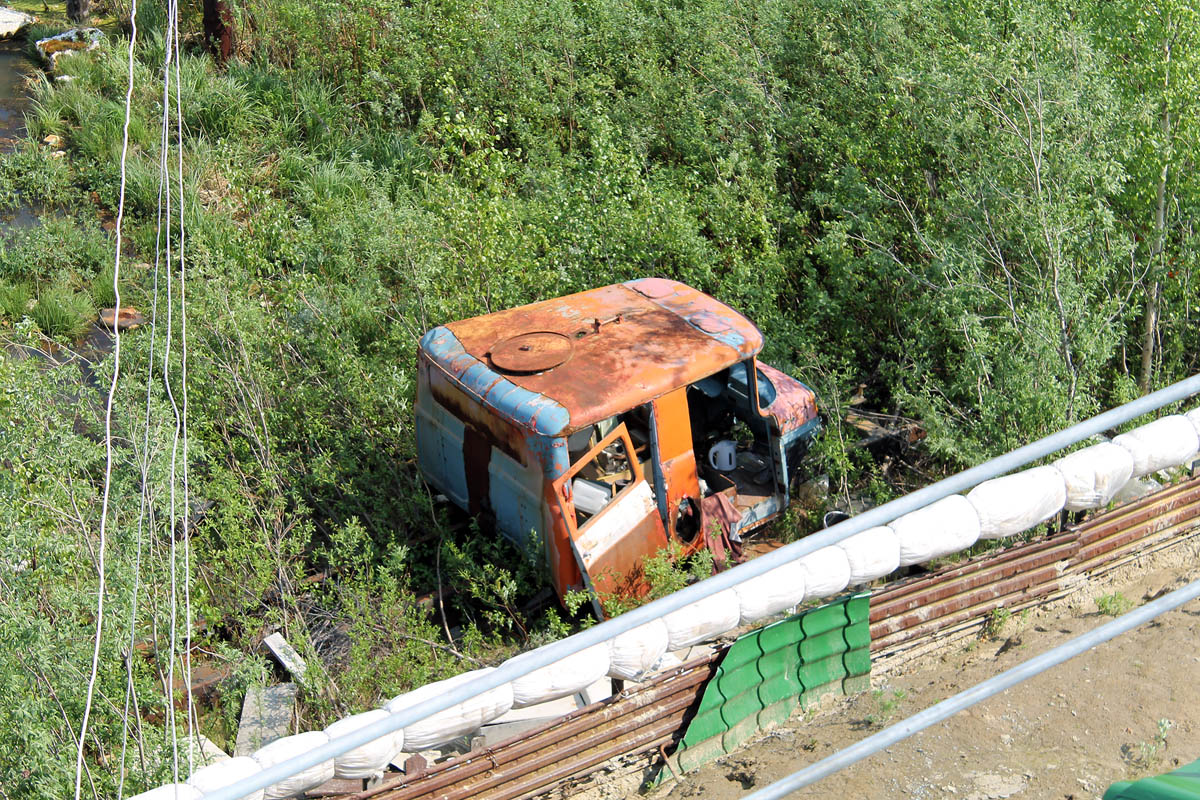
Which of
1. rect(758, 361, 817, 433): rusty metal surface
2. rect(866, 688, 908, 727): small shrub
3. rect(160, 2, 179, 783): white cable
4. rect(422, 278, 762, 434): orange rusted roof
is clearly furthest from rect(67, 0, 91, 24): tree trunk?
rect(866, 688, 908, 727): small shrub

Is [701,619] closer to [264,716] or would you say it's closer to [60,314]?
[264,716]

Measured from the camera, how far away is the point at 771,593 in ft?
17.4

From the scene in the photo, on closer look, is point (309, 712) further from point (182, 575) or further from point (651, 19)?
point (651, 19)

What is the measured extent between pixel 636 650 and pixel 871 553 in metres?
1.36

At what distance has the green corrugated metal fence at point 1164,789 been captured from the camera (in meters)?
2.78

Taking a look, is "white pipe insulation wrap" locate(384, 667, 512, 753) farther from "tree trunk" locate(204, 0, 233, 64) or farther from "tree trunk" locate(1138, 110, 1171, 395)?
"tree trunk" locate(204, 0, 233, 64)

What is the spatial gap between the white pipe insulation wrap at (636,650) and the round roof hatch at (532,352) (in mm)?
1859

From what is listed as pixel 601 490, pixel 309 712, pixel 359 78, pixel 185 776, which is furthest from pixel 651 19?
pixel 185 776

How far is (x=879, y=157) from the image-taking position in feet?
30.6

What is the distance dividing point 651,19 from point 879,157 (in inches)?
193

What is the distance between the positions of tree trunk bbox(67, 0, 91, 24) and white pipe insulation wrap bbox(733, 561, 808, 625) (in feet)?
48.6

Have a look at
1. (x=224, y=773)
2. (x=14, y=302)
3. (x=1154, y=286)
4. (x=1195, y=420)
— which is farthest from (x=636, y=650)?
(x=14, y=302)

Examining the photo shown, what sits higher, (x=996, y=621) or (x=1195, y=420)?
(x=1195, y=420)

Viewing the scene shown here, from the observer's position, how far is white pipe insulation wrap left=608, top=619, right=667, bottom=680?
5027 mm
